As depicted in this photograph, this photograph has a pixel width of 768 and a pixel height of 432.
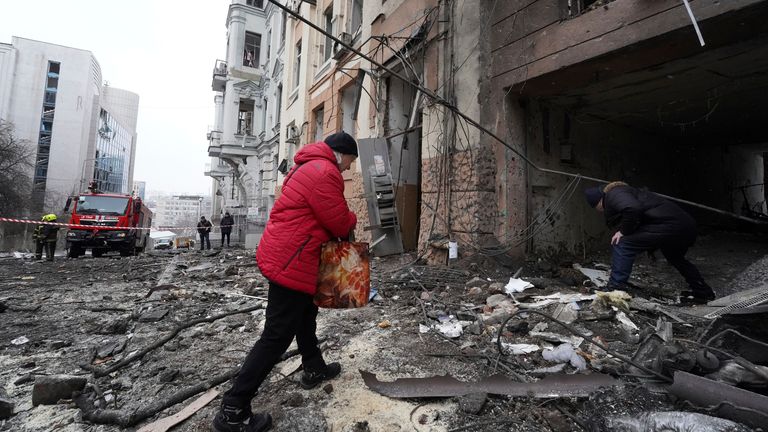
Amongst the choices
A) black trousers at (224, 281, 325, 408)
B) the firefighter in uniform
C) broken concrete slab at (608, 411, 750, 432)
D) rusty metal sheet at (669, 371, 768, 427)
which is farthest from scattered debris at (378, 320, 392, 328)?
the firefighter in uniform

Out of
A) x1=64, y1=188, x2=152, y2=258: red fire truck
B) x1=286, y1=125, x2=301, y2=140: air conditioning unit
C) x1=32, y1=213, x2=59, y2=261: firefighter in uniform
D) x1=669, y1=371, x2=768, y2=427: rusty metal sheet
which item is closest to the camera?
x1=669, y1=371, x2=768, y2=427: rusty metal sheet

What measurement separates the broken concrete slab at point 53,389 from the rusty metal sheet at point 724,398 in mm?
3863

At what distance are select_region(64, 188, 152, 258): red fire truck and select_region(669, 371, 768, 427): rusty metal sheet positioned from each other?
14.9 meters

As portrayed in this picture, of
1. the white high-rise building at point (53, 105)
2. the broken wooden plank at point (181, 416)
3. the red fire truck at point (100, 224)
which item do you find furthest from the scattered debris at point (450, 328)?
the white high-rise building at point (53, 105)

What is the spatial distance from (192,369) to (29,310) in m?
3.69

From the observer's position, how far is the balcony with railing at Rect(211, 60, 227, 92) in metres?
25.5

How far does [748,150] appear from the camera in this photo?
1045cm

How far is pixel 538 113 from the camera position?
19.5 feet

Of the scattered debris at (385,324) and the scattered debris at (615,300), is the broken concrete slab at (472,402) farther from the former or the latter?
the scattered debris at (615,300)

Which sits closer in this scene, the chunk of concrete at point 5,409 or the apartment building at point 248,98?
the chunk of concrete at point 5,409

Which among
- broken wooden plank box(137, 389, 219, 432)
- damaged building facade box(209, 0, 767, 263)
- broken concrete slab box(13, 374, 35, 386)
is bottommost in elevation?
broken concrete slab box(13, 374, 35, 386)

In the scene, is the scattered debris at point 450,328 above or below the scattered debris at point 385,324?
above

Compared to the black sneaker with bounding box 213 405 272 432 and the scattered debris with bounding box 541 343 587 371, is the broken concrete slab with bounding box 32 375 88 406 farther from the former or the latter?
the scattered debris with bounding box 541 343 587 371

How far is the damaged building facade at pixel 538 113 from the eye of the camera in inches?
168
